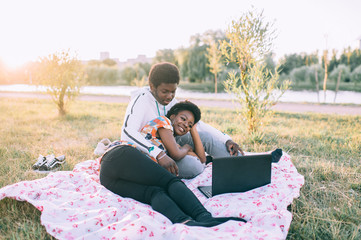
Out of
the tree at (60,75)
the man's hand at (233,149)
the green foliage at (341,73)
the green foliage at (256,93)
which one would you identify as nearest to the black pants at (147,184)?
the man's hand at (233,149)

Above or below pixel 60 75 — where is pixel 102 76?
above

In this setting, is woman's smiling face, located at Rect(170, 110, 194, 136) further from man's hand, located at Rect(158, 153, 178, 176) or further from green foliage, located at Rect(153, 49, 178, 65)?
green foliage, located at Rect(153, 49, 178, 65)

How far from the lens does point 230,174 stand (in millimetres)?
2309

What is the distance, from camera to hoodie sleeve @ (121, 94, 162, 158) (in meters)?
2.33

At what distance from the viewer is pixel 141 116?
102 inches

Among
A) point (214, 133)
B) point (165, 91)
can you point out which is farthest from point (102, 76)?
point (165, 91)

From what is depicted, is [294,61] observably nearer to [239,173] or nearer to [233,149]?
[233,149]

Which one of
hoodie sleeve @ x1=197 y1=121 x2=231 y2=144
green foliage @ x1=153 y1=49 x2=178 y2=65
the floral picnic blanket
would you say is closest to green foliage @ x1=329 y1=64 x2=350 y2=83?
green foliage @ x1=153 y1=49 x2=178 y2=65

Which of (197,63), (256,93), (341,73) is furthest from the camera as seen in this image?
(197,63)

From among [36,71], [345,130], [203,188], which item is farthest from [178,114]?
[36,71]

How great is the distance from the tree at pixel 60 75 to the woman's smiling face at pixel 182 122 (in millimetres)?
5184

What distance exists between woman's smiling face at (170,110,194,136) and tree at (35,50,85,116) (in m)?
5.18

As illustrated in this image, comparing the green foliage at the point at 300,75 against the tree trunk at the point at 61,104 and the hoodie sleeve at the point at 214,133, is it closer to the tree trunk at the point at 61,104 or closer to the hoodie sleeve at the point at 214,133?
the tree trunk at the point at 61,104

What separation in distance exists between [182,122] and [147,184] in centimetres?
77
